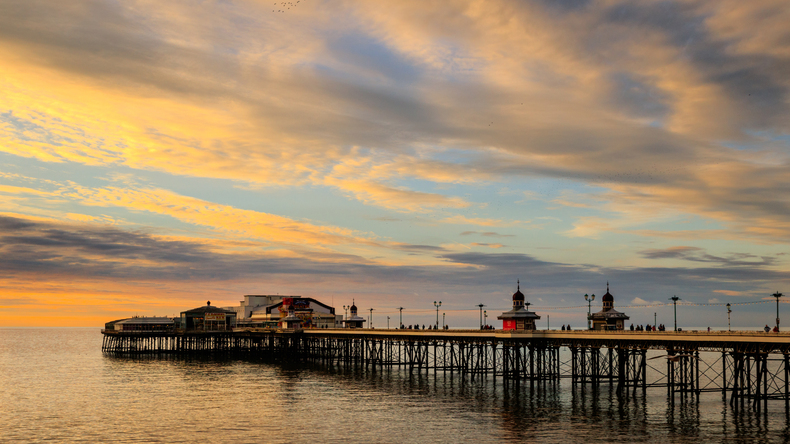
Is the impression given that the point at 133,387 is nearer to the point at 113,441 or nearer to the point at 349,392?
the point at 349,392

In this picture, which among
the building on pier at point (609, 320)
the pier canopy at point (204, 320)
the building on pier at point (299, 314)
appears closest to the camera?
the building on pier at point (609, 320)

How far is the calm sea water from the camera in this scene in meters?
51.5

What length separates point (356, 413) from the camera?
6206cm

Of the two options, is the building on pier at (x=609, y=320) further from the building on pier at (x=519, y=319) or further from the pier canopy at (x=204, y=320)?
the pier canopy at (x=204, y=320)

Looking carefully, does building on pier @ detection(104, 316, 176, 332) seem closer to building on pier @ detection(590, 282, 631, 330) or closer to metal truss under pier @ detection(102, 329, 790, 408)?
metal truss under pier @ detection(102, 329, 790, 408)

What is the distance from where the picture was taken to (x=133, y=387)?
83375 millimetres

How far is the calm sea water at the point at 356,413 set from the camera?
51.5 meters

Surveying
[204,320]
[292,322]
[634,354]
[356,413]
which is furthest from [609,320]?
[204,320]

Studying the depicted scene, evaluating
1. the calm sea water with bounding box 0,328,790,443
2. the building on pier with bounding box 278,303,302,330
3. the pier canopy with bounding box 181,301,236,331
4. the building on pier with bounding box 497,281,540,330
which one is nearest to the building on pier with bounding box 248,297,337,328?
the building on pier with bounding box 278,303,302,330

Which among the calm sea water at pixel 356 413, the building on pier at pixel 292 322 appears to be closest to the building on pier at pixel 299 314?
the building on pier at pixel 292 322

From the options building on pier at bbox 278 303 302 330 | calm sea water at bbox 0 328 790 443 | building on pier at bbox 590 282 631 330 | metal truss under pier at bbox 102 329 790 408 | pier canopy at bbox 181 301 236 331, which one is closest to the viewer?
calm sea water at bbox 0 328 790 443

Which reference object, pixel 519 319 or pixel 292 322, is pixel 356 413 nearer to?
pixel 519 319

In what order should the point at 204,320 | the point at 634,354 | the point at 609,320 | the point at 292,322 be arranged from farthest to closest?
the point at 204,320 → the point at 292,322 → the point at 609,320 → the point at 634,354

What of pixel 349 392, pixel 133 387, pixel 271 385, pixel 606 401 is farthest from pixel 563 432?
pixel 133 387
